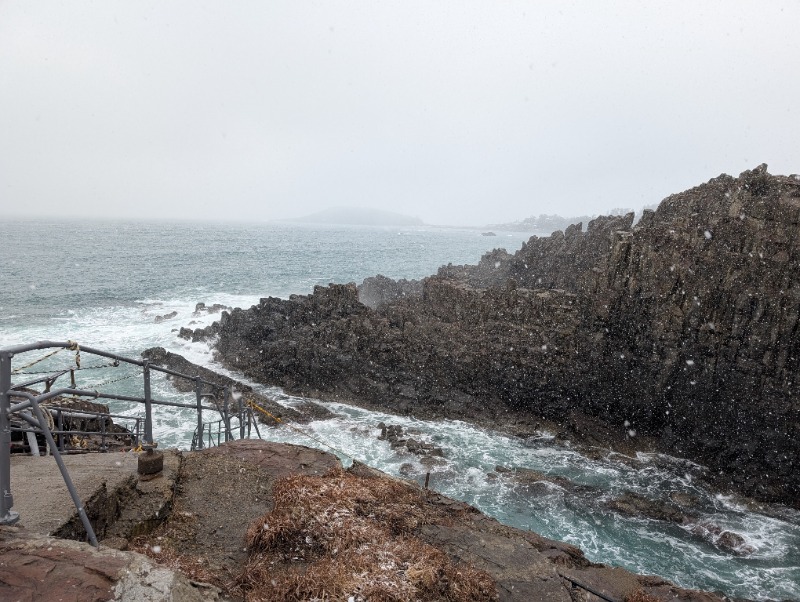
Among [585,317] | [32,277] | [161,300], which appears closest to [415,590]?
[585,317]

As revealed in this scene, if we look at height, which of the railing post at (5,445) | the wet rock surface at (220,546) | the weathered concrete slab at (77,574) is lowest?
the wet rock surface at (220,546)

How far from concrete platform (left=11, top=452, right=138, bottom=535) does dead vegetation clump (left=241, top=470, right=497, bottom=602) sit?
1990mm

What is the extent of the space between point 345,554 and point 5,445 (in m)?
3.81

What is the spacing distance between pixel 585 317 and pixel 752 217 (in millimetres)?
9240

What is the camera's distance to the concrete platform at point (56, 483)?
201 inches

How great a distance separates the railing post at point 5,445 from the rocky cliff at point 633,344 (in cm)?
2246

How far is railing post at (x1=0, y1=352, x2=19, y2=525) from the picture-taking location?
4078 millimetres

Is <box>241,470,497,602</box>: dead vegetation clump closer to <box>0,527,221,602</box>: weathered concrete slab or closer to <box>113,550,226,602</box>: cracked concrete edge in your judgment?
<box>113,550,226,602</box>: cracked concrete edge

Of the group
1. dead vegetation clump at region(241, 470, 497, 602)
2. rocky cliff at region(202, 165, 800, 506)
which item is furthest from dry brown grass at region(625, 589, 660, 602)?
rocky cliff at region(202, 165, 800, 506)

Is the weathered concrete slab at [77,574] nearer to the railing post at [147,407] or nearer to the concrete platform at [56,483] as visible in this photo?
the concrete platform at [56,483]

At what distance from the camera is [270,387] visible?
28.7 m

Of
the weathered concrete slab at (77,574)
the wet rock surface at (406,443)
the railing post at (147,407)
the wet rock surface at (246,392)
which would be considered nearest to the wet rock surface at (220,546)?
the weathered concrete slab at (77,574)

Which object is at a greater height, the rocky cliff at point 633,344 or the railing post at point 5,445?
the railing post at point 5,445

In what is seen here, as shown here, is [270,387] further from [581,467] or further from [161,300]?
[161,300]
